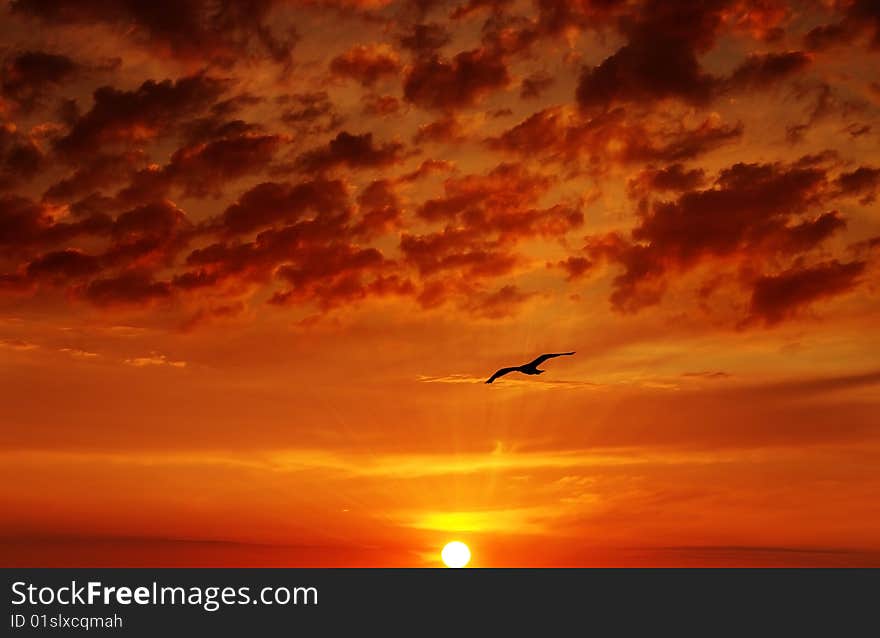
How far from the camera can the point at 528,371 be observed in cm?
7688
